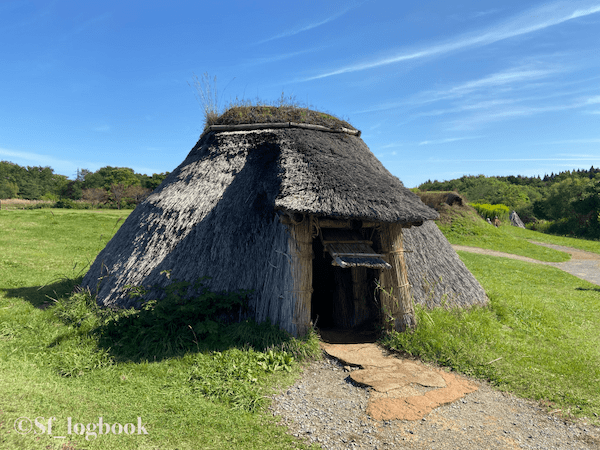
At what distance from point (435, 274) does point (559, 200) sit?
1860 inches

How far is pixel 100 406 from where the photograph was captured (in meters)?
4.22

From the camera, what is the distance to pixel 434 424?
4098 mm

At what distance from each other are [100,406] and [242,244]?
11.4 feet

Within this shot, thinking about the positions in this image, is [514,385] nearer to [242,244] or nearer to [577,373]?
[577,373]

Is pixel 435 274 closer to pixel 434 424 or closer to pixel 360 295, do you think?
pixel 360 295

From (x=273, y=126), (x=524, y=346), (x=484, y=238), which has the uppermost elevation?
(x=273, y=126)

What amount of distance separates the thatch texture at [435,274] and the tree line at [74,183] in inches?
2122

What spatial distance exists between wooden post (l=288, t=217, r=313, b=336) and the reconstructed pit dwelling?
17 mm

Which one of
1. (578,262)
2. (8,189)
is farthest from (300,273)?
(8,189)

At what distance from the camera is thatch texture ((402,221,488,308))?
7.22m

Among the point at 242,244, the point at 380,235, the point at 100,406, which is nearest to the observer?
the point at 100,406

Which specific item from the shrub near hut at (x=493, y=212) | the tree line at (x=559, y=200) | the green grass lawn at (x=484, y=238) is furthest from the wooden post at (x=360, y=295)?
the tree line at (x=559, y=200)

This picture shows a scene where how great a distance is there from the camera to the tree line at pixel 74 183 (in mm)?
56031

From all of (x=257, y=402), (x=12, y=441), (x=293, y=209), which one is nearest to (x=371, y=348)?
(x=257, y=402)
